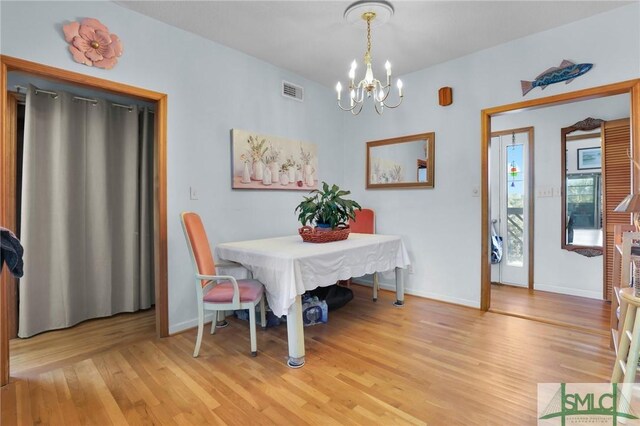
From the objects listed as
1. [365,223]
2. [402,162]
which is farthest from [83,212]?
[402,162]

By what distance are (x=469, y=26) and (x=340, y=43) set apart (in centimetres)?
111

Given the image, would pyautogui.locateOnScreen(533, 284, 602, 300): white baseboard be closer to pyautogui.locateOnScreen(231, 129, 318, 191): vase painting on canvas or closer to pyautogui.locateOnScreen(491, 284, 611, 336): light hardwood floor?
pyautogui.locateOnScreen(491, 284, 611, 336): light hardwood floor

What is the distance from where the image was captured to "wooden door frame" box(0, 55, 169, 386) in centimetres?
197

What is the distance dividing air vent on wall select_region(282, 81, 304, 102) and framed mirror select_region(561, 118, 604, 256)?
3.11 metres

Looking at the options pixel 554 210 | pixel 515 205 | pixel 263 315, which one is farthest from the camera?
pixel 515 205

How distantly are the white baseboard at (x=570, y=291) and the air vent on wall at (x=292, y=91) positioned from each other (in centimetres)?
369

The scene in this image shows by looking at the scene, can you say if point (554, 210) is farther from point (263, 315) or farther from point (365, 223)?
point (263, 315)

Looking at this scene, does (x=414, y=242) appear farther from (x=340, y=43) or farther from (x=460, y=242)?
(x=340, y=43)

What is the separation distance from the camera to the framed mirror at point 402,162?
3.67 metres

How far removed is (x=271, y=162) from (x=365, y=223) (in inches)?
54.1

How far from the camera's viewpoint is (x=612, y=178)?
3.45m

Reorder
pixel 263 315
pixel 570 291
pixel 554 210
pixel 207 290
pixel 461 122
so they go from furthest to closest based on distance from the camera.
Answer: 1. pixel 554 210
2. pixel 570 291
3. pixel 461 122
4. pixel 263 315
5. pixel 207 290

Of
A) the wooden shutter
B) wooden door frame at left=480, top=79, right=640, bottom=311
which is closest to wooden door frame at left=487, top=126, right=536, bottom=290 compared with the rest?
the wooden shutter

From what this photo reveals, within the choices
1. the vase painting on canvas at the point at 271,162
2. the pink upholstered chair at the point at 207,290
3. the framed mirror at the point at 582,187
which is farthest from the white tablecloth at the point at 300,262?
the framed mirror at the point at 582,187
